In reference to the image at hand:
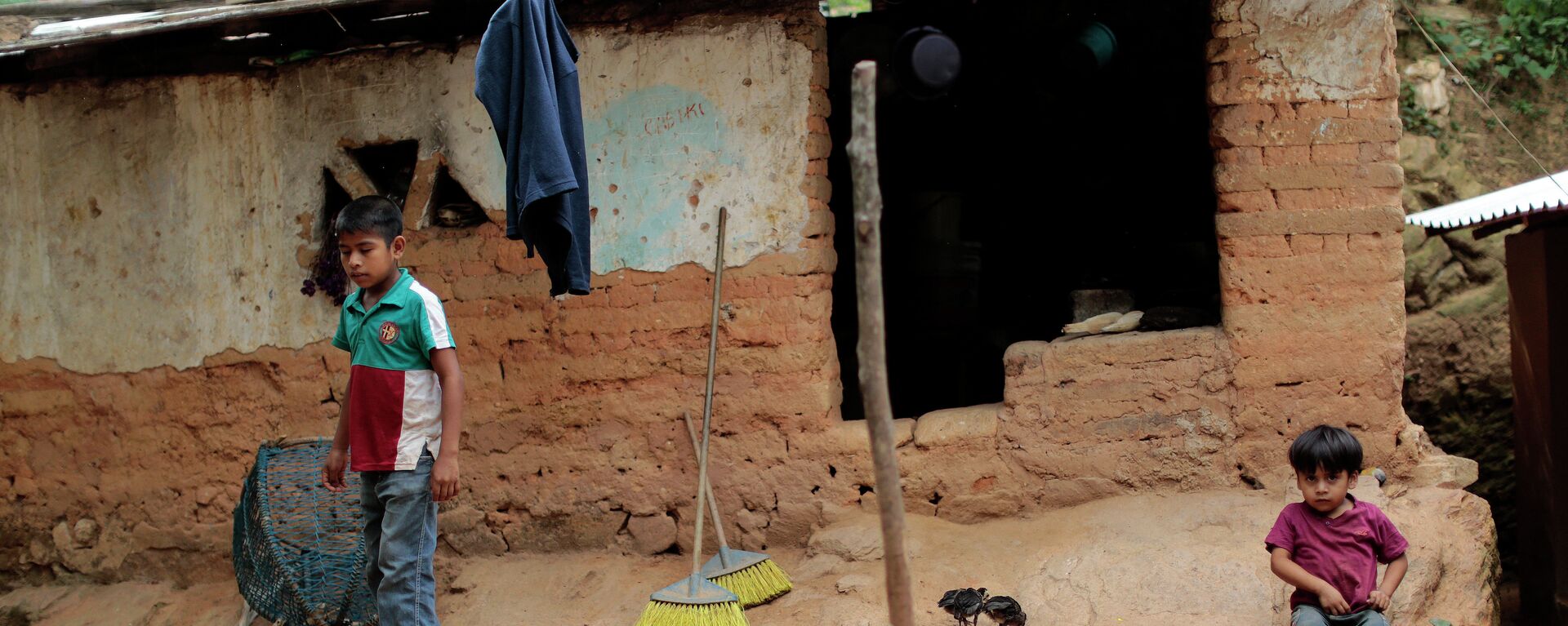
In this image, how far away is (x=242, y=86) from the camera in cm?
490

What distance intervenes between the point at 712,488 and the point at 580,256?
118cm

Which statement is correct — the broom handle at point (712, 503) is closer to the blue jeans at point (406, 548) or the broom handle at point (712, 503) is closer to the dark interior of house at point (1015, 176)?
the blue jeans at point (406, 548)

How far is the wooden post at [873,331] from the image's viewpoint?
7.25ft

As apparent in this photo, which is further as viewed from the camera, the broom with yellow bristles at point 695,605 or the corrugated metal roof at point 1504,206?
the corrugated metal roof at point 1504,206

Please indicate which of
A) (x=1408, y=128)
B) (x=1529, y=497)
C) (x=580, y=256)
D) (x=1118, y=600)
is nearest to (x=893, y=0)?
(x=580, y=256)

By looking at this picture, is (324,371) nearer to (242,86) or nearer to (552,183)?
(242,86)

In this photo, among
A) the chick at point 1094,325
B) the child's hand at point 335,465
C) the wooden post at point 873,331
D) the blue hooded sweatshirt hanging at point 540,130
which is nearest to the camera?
the wooden post at point 873,331

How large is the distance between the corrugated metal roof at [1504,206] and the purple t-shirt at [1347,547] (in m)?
1.92

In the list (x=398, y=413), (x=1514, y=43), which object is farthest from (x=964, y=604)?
(x=1514, y=43)

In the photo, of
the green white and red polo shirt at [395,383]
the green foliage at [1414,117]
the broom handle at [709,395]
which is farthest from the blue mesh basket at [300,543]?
the green foliage at [1414,117]

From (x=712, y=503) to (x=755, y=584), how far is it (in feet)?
1.40

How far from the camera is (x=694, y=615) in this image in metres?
3.79

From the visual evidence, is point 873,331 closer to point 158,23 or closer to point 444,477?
point 444,477

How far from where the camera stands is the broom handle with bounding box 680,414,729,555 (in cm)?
427
